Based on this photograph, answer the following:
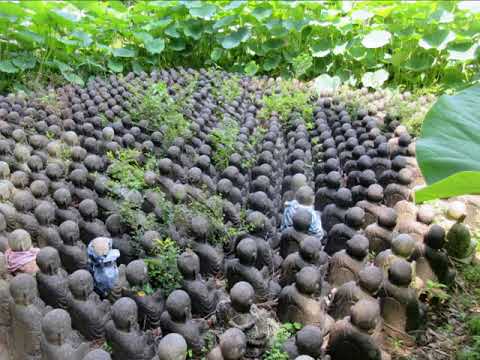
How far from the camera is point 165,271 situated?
2191 millimetres

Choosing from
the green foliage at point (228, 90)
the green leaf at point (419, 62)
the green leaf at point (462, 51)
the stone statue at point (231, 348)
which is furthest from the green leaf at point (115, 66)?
the stone statue at point (231, 348)

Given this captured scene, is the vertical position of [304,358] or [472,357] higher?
[304,358]

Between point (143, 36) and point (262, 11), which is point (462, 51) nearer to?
point (262, 11)

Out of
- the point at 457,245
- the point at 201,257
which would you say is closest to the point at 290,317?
the point at 201,257

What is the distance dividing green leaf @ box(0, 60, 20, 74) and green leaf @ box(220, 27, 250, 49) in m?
2.84

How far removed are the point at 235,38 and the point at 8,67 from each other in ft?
10.1

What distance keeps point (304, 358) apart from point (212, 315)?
616mm

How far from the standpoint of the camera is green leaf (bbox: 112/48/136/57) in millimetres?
6607

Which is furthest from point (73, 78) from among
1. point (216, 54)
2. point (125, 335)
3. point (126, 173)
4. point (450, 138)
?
point (450, 138)

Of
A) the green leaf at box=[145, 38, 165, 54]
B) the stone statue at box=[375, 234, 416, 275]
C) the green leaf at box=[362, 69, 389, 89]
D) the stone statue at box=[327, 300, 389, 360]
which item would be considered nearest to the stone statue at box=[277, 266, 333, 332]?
the stone statue at box=[327, 300, 389, 360]

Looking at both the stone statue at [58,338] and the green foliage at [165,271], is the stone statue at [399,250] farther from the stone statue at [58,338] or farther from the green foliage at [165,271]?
the stone statue at [58,338]

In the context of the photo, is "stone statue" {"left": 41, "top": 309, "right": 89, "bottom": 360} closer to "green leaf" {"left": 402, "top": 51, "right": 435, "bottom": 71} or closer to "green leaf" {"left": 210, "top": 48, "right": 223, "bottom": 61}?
"green leaf" {"left": 402, "top": 51, "right": 435, "bottom": 71}

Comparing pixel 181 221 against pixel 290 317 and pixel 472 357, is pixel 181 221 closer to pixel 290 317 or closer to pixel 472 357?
pixel 290 317

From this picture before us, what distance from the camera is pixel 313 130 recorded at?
4.22 m
